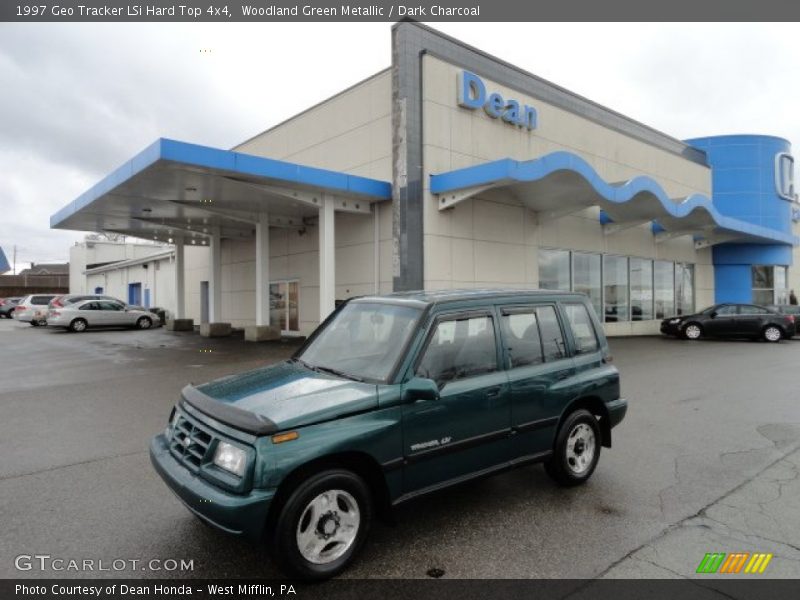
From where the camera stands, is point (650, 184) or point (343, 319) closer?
point (343, 319)

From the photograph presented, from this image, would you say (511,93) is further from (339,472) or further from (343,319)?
(339,472)

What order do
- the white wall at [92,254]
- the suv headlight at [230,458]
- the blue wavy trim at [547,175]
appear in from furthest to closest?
the white wall at [92,254]
the blue wavy trim at [547,175]
the suv headlight at [230,458]

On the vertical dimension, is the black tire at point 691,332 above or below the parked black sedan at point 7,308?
below

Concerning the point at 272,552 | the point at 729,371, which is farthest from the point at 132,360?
the point at 729,371

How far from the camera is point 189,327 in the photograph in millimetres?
24109

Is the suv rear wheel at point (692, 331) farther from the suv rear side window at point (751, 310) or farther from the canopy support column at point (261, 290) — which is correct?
the canopy support column at point (261, 290)

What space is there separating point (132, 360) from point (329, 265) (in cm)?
584

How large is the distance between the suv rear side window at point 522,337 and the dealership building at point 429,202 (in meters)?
5.97

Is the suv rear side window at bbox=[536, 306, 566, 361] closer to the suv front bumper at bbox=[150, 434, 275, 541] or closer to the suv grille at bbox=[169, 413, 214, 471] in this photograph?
the suv front bumper at bbox=[150, 434, 275, 541]

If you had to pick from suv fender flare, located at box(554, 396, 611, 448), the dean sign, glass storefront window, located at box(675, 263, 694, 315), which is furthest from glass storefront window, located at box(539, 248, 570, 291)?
suv fender flare, located at box(554, 396, 611, 448)

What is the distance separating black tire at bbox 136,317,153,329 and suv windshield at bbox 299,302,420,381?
23612mm

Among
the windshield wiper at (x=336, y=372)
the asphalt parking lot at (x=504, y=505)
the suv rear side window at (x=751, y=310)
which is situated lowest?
the asphalt parking lot at (x=504, y=505)

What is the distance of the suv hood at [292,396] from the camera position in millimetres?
3041

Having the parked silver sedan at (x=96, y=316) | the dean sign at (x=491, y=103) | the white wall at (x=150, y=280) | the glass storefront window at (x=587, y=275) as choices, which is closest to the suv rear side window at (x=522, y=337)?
the dean sign at (x=491, y=103)
